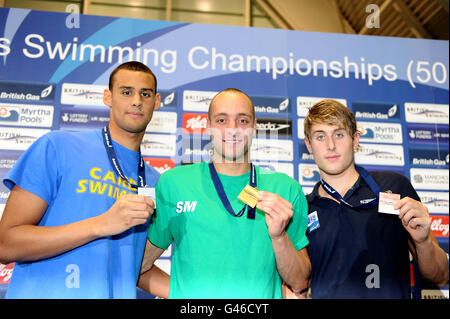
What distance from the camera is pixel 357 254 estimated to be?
150 cm

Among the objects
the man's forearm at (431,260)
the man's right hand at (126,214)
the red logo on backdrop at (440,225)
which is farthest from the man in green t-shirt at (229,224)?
the red logo on backdrop at (440,225)

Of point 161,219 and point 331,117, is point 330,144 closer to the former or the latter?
point 331,117

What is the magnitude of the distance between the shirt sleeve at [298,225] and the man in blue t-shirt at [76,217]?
0.64 metres

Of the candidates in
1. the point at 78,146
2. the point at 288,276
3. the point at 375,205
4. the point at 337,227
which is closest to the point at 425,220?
the point at 375,205

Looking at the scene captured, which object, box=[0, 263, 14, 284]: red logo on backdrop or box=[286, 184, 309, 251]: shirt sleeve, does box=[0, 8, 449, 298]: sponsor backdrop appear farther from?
box=[286, 184, 309, 251]: shirt sleeve

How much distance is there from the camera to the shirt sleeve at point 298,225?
149 cm

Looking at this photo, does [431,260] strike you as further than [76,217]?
Yes

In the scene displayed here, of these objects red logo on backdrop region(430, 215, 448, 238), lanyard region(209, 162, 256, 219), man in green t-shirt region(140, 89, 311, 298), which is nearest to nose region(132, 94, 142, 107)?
man in green t-shirt region(140, 89, 311, 298)

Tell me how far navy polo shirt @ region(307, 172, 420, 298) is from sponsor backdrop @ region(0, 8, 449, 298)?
263 millimetres

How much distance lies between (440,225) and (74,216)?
8.99ft

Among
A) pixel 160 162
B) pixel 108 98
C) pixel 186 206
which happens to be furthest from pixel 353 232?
pixel 160 162

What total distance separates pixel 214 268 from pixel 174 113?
1253 millimetres

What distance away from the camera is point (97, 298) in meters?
1.32

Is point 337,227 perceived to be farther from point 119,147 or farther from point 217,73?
point 217,73
